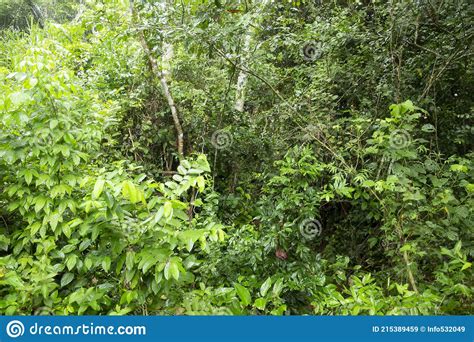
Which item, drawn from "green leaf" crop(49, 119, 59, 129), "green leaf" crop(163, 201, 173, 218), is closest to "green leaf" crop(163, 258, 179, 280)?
"green leaf" crop(163, 201, 173, 218)

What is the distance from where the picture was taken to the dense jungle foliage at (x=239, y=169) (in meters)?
1.86

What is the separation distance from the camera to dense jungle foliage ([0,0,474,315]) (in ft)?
6.11

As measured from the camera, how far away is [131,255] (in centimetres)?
175

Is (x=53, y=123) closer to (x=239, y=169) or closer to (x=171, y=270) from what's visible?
(x=171, y=270)

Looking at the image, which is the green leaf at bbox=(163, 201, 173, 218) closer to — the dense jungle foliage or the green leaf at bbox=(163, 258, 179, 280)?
the dense jungle foliage

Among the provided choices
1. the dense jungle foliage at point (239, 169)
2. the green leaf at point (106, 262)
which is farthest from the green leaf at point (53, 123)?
the green leaf at point (106, 262)

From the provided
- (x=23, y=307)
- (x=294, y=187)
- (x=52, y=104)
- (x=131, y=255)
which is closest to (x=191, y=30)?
(x=52, y=104)

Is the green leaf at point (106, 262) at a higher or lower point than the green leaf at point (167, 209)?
lower

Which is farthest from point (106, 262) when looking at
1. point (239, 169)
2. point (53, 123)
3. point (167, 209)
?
point (239, 169)

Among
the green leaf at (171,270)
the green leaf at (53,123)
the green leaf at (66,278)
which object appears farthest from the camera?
the green leaf at (53,123)

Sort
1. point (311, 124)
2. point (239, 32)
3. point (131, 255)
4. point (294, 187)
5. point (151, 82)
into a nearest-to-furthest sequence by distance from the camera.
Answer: point (131, 255)
point (294, 187)
point (239, 32)
point (311, 124)
point (151, 82)

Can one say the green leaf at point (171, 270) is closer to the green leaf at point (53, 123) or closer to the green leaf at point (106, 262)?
the green leaf at point (106, 262)

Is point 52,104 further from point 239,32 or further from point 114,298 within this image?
point 239,32

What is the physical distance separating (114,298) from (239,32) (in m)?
2.44
